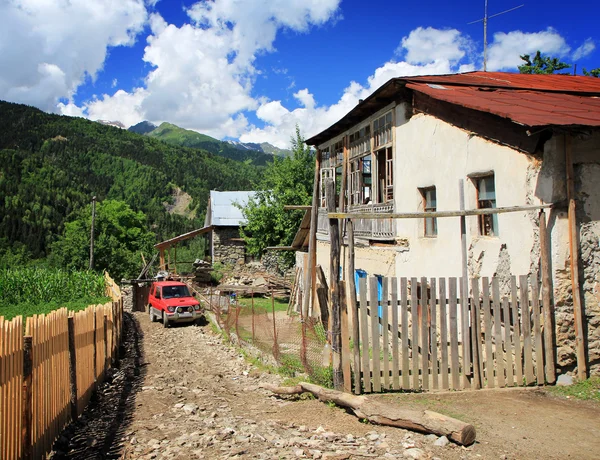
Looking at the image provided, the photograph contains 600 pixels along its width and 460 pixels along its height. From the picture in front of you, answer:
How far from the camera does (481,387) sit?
21.1 ft

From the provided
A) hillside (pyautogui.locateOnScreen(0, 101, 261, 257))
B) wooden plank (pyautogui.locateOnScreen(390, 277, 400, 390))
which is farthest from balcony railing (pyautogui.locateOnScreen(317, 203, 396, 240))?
hillside (pyautogui.locateOnScreen(0, 101, 261, 257))

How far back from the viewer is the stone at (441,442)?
4.55 metres

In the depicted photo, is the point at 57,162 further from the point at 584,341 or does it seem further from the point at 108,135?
the point at 584,341

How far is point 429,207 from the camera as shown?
10.3m

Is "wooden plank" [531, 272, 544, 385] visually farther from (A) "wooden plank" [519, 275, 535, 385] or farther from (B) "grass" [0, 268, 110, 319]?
(B) "grass" [0, 268, 110, 319]

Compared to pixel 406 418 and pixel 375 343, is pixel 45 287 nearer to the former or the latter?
pixel 375 343

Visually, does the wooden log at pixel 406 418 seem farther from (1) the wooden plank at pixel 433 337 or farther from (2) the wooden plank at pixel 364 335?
(1) the wooden plank at pixel 433 337

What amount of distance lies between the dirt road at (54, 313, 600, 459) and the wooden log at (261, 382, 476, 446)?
0.29 feet

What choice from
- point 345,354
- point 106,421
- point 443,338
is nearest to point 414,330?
point 443,338

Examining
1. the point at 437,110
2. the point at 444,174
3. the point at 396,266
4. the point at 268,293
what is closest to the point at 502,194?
the point at 444,174

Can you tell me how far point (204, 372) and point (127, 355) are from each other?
3733 millimetres

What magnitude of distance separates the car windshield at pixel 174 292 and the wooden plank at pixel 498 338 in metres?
15.0

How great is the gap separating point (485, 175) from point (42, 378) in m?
Answer: 7.36

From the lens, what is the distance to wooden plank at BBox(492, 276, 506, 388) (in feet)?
20.8
